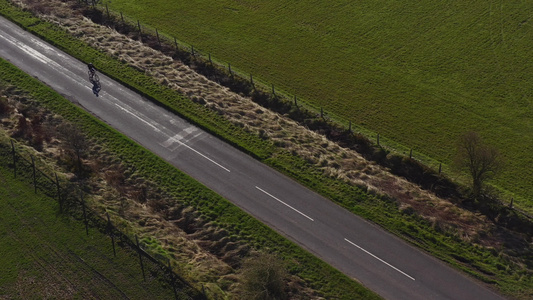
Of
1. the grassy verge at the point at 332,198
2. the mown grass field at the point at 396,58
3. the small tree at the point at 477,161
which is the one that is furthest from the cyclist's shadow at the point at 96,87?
the small tree at the point at 477,161

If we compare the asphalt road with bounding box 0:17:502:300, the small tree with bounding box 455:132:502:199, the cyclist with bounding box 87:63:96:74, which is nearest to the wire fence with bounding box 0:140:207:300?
the asphalt road with bounding box 0:17:502:300

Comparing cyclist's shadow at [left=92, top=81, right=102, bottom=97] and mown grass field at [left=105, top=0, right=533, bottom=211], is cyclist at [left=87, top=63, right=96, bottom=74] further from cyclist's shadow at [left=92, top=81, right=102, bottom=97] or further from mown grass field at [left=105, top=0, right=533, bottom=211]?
mown grass field at [left=105, top=0, right=533, bottom=211]

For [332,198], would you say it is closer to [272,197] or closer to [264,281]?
[272,197]

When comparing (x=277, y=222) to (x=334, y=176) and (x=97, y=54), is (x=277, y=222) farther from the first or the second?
(x=97, y=54)

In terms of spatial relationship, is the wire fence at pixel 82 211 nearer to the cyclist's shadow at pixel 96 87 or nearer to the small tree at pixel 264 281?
the small tree at pixel 264 281

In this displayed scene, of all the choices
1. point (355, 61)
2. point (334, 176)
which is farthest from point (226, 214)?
point (355, 61)

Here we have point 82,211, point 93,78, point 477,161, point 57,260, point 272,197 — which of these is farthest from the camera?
point 93,78

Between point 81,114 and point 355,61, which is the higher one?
point 355,61

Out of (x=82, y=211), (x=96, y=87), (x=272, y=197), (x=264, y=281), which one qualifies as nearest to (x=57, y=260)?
(x=82, y=211)
